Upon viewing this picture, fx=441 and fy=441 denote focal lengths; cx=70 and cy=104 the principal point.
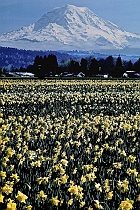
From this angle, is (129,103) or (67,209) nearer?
(67,209)

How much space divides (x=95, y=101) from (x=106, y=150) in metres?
14.8

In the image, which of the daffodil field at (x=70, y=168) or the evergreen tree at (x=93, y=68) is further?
the evergreen tree at (x=93, y=68)

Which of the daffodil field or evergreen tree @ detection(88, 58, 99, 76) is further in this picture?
evergreen tree @ detection(88, 58, 99, 76)

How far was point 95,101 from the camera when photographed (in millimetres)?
25469

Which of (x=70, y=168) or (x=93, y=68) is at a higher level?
(x=93, y=68)

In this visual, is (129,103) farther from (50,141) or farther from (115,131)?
(50,141)

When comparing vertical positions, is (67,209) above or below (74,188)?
below

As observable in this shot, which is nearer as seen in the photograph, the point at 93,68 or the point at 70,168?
the point at 70,168

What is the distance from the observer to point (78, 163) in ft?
29.7

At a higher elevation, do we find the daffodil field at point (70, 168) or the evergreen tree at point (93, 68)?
the evergreen tree at point (93, 68)

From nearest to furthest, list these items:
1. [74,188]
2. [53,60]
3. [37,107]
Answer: [74,188], [37,107], [53,60]

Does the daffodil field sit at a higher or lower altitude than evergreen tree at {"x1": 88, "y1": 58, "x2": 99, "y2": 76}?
lower

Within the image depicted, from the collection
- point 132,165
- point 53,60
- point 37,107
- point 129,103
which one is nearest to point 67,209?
point 132,165

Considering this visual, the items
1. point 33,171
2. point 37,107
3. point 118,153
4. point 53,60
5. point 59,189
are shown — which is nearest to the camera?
point 59,189
